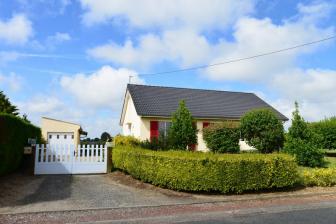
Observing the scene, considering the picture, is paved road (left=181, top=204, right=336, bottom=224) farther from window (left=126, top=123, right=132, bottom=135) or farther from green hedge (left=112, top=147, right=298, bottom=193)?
window (left=126, top=123, right=132, bottom=135)

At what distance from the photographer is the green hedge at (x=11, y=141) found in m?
11.6

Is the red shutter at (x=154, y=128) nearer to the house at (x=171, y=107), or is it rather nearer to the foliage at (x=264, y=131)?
the house at (x=171, y=107)

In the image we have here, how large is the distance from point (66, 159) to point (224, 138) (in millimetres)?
9582

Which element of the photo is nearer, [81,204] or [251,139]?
[81,204]

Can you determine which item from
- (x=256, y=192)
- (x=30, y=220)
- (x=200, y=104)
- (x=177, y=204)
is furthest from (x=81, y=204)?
(x=200, y=104)

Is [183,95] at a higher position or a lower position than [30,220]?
higher

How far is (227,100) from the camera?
102 ft

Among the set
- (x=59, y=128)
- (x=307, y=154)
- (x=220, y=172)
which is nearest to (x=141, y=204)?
(x=220, y=172)

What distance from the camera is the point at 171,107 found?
27.2m

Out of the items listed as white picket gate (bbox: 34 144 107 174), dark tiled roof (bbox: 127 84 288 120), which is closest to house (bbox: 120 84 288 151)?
dark tiled roof (bbox: 127 84 288 120)

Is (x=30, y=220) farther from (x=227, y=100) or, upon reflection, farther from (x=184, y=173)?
(x=227, y=100)

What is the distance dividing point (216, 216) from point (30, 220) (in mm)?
4235

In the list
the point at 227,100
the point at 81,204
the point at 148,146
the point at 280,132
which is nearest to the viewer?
the point at 81,204

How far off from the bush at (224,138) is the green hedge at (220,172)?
29.4ft
